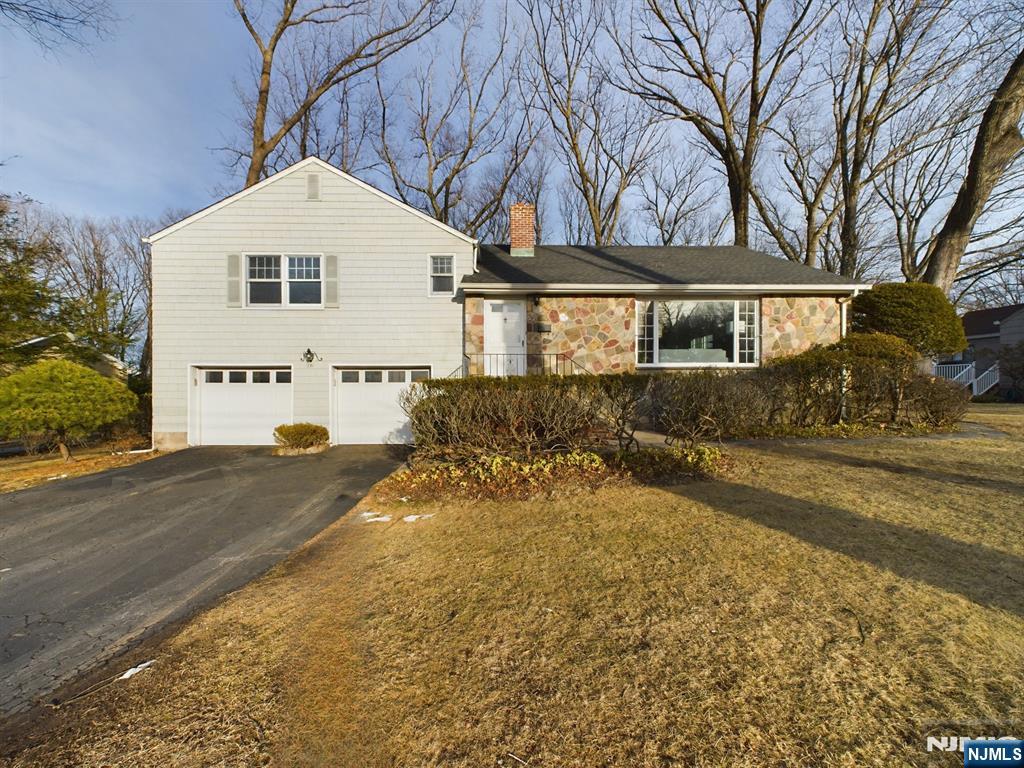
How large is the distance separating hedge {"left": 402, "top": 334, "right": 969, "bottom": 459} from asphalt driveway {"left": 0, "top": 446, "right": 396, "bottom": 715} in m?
1.90

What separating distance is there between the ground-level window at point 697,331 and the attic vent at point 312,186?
844 cm

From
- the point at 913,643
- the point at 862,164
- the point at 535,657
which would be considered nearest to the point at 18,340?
the point at 535,657

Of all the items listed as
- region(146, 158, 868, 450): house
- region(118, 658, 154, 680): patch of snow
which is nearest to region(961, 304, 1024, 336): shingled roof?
region(146, 158, 868, 450): house

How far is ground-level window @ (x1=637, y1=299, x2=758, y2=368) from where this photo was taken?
10641mm

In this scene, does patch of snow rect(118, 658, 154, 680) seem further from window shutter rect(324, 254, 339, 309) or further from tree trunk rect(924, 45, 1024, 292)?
tree trunk rect(924, 45, 1024, 292)

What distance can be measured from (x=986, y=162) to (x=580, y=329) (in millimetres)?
12089

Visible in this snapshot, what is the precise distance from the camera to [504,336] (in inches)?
411

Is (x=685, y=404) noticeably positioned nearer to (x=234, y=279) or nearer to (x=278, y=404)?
(x=278, y=404)

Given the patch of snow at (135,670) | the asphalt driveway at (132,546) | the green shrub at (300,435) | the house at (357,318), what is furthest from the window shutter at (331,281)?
the patch of snow at (135,670)

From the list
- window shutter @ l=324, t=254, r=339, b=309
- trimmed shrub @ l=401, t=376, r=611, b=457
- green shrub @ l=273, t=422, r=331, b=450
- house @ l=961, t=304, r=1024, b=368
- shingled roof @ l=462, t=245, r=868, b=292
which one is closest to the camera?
trimmed shrub @ l=401, t=376, r=611, b=457

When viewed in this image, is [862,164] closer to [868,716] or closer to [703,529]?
[703,529]

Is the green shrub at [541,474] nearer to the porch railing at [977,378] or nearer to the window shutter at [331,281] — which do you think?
the window shutter at [331,281]

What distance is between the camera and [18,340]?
34.8 ft

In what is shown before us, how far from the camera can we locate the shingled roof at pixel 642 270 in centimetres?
1009
